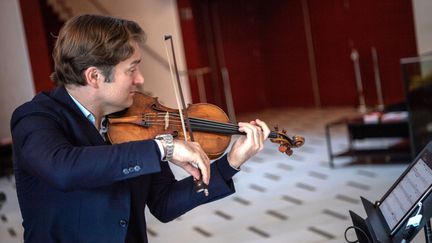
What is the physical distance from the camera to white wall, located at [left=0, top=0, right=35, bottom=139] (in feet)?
27.0

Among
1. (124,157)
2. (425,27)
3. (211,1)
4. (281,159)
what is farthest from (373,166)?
(211,1)

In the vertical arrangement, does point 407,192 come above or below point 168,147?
below

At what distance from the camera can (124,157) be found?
129cm

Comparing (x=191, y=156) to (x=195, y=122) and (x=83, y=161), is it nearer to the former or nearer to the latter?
(x=83, y=161)

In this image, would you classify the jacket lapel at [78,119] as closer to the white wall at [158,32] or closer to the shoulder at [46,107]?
the shoulder at [46,107]

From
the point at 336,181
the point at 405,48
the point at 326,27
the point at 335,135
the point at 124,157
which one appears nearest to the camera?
the point at 124,157

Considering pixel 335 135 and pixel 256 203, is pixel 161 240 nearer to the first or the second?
pixel 256 203

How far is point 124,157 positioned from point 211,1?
9605 millimetres

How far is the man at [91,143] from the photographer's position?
52.1 inches

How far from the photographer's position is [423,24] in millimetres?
8414

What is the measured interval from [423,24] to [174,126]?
7409mm

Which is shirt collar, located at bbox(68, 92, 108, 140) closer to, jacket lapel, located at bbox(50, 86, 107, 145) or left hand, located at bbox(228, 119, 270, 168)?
jacket lapel, located at bbox(50, 86, 107, 145)

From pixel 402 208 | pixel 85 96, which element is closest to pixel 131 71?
pixel 85 96

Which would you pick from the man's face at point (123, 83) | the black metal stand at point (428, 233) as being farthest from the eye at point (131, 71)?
the black metal stand at point (428, 233)
